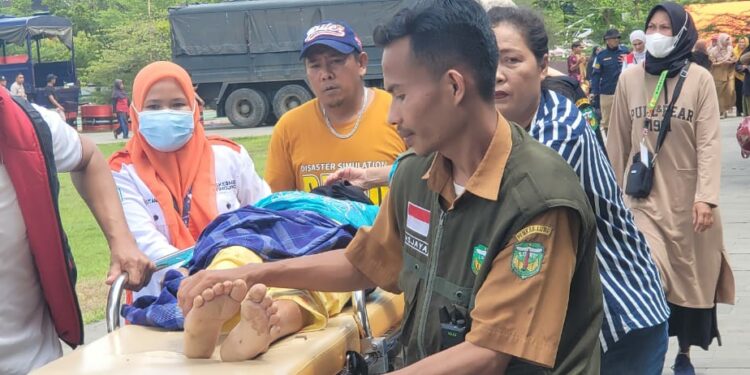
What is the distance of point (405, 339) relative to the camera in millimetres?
2537

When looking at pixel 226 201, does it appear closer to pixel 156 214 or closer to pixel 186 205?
pixel 186 205

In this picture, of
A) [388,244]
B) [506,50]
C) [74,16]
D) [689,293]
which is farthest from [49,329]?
[74,16]

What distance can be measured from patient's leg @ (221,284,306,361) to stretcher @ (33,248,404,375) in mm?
32

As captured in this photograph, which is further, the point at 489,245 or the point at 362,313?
the point at 362,313

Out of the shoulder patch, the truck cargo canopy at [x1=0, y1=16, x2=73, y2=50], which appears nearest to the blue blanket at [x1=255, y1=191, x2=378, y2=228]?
the shoulder patch

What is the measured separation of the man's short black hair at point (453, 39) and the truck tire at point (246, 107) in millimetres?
26459

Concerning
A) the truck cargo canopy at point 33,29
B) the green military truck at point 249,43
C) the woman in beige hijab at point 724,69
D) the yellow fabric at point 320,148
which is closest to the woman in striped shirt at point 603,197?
the yellow fabric at point 320,148

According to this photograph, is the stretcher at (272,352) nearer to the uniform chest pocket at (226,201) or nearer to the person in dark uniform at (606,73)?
the uniform chest pocket at (226,201)

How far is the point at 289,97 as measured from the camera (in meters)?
28.5

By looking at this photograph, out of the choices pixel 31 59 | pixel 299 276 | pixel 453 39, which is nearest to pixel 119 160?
pixel 299 276

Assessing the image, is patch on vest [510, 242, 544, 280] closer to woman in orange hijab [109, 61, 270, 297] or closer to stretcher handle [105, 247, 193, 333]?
stretcher handle [105, 247, 193, 333]

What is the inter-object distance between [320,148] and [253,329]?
2217 mm

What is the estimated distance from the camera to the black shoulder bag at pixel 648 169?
568 cm

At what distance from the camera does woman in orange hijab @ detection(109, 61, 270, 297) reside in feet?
14.4
